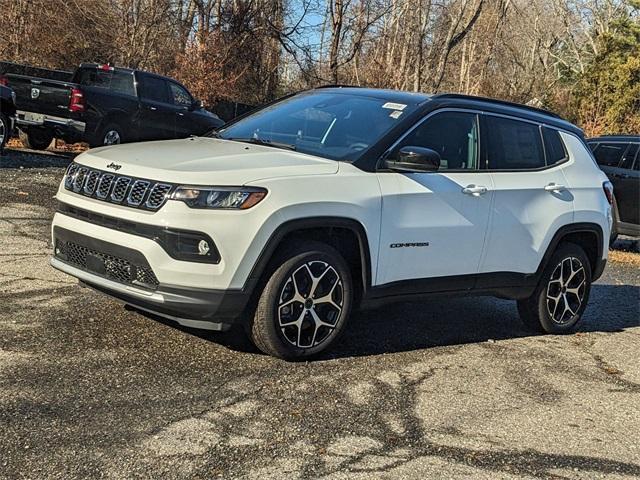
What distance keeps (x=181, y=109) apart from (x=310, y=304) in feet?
41.7

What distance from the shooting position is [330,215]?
16.0 feet

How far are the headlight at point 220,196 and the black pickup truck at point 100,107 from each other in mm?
10857

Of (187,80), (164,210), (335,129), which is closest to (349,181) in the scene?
(335,129)

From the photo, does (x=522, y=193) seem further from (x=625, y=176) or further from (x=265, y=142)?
(x=625, y=176)

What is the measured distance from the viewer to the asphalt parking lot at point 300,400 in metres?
3.56

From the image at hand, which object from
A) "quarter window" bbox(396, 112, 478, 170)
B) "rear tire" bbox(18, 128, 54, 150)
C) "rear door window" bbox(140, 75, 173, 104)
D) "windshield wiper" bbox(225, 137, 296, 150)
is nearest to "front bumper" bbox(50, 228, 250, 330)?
"windshield wiper" bbox(225, 137, 296, 150)

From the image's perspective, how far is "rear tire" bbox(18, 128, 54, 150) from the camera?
15836 mm

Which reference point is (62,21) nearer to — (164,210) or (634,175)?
(634,175)

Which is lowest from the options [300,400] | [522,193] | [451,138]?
[300,400]

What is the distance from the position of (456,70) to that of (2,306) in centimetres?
4330

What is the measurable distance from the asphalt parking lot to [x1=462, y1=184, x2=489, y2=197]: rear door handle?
1.19 m

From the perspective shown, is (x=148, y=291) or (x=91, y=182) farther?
(x=91, y=182)

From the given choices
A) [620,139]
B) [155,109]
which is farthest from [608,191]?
[155,109]

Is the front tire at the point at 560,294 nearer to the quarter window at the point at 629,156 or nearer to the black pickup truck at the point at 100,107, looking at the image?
the quarter window at the point at 629,156
